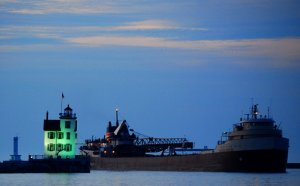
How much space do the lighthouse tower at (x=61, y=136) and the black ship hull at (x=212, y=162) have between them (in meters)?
24.3

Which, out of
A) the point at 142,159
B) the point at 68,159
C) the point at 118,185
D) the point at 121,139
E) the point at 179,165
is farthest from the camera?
Result: the point at 121,139

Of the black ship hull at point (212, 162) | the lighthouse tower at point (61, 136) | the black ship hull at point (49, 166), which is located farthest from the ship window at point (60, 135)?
the black ship hull at point (212, 162)

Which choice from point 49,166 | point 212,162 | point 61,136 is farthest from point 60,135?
point 212,162

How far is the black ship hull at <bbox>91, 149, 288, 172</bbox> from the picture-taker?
5807 inches

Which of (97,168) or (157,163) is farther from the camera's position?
(97,168)

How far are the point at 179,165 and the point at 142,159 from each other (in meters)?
13.9

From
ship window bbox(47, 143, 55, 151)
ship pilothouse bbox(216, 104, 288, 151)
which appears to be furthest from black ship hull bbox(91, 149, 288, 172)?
ship window bbox(47, 143, 55, 151)

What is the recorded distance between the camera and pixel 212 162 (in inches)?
6230

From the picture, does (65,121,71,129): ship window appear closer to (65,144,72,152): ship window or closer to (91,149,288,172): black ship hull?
(65,144,72,152): ship window

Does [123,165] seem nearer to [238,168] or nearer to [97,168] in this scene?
[97,168]

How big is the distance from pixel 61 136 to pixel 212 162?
27718 millimetres

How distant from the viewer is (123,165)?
18862cm

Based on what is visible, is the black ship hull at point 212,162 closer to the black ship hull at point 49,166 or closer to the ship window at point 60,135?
the black ship hull at point 49,166

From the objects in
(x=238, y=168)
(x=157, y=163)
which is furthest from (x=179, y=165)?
(x=238, y=168)
